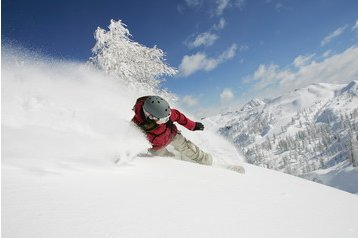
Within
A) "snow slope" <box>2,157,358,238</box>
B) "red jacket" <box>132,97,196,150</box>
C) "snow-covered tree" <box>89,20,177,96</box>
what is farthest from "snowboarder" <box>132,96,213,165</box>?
"snow-covered tree" <box>89,20,177,96</box>

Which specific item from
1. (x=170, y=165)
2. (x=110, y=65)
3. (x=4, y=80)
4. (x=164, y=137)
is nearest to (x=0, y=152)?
(x=170, y=165)

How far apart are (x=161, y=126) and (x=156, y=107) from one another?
1.71 ft

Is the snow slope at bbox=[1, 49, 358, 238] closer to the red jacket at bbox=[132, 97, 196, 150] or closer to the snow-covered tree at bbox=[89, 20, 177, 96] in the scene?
the red jacket at bbox=[132, 97, 196, 150]

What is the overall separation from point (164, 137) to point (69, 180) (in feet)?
9.66

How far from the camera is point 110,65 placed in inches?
705

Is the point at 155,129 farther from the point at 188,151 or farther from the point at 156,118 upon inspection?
the point at 188,151

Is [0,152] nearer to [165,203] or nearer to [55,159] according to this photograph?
[55,159]

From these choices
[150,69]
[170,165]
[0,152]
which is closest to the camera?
[0,152]

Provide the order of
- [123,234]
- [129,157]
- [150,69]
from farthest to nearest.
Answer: [150,69] → [129,157] → [123,234]

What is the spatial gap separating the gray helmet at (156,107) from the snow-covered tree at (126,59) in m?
12.5

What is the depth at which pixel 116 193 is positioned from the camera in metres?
3.38

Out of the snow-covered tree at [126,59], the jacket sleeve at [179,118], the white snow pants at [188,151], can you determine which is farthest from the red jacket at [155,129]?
the snow-covered tree at [126,59]

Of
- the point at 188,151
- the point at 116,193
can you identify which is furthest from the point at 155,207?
the point at 188,151

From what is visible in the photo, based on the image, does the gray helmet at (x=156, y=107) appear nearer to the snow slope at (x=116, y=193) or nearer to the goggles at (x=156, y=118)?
the goggles at (x=156, y=118)
